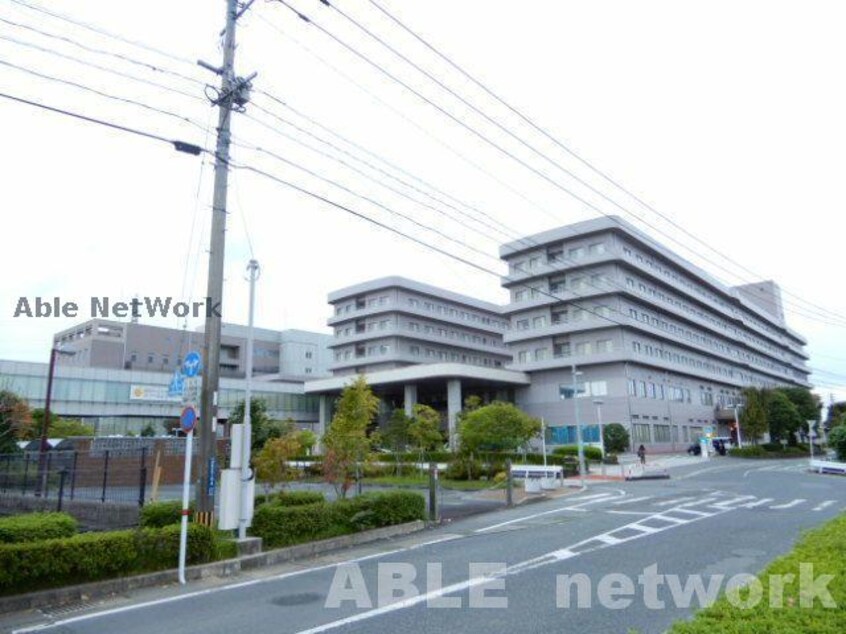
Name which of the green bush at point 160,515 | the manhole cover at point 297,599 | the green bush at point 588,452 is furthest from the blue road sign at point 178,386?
the green bush at point 588,452

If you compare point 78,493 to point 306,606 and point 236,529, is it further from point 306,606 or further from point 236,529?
point 306,606

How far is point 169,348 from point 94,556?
8011 centimetres

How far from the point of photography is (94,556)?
8898 mm

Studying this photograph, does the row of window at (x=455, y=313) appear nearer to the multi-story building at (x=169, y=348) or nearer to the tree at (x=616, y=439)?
the multi-story building at (x=169, y=348)

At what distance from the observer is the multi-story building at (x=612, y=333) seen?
59031 mm

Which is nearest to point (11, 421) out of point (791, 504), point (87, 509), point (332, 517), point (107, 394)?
point (87, 509)

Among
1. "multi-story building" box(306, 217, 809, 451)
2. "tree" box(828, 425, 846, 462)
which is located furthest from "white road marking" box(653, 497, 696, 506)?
"multi-story building" box(306, 217, 809, 451)

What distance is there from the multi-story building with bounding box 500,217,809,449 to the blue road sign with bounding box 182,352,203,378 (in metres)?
43.1

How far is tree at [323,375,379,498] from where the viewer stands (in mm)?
15172

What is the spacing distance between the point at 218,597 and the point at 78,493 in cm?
1297

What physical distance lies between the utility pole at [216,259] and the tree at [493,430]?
2086 centimetres

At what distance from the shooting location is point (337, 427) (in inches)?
613

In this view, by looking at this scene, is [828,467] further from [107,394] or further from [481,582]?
[107,394]

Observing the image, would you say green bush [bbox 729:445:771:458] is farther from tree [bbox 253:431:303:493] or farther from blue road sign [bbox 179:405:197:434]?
blue road sign [bbox 179:405:197:434]
